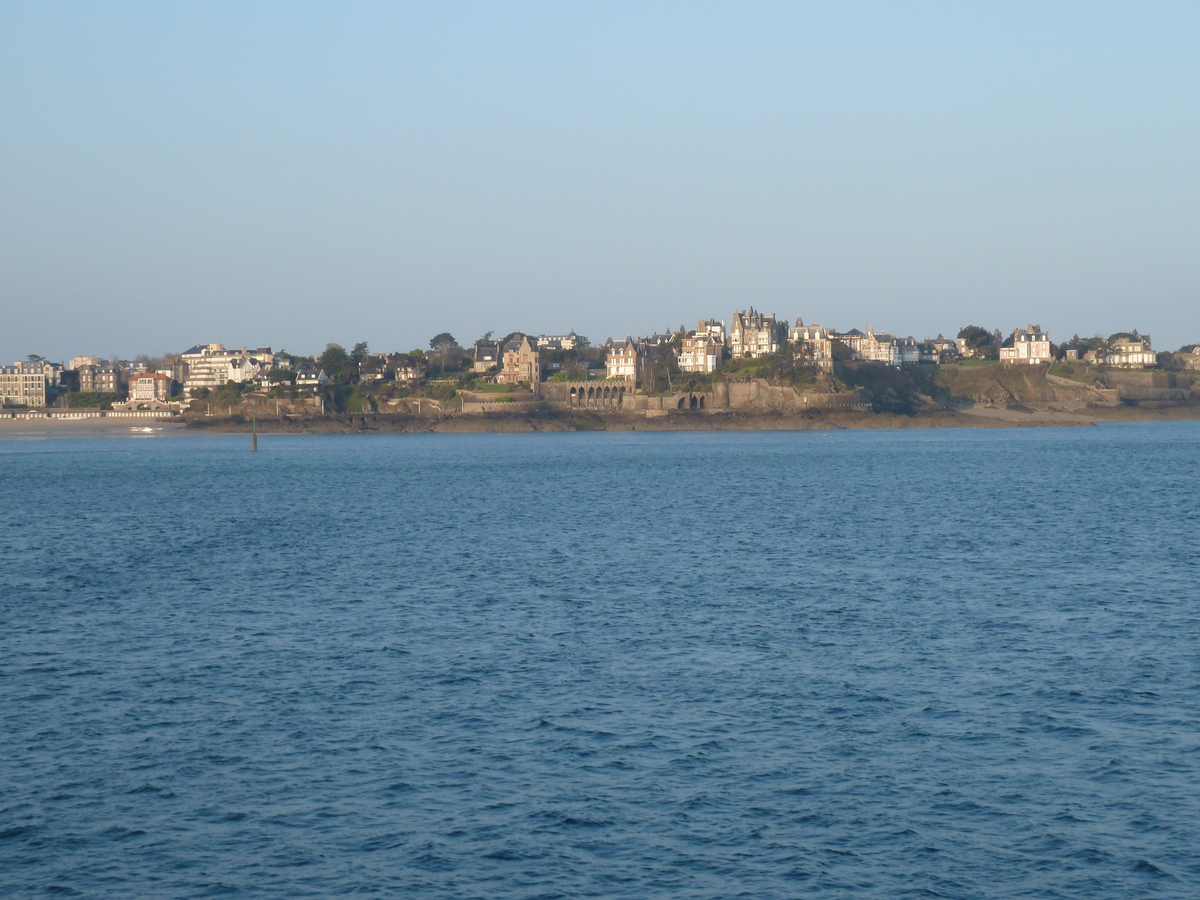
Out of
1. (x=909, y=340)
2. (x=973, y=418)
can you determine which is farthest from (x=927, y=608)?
(x=909, y=340)

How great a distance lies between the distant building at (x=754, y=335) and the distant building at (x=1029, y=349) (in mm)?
27226

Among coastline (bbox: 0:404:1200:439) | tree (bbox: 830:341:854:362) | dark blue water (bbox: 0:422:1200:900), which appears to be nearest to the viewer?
dark blue water (bbox: 0:422:1200:900)

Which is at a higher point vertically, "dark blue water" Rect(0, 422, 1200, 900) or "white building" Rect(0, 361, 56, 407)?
"white building" Rect(0, 361, 56, 407)

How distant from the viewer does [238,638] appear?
56.0 feet

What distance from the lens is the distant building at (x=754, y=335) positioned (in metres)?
139

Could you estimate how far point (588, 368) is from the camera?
13850 centimetres

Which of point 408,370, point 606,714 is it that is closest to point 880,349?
point 408,370

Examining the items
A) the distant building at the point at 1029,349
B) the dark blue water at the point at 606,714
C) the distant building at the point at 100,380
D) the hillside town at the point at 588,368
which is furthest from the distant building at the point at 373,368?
the dark blue water at the point at 606,714

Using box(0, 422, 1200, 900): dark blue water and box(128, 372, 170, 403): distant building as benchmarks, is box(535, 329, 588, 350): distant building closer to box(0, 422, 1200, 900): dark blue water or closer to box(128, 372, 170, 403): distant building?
box(128, 372, 170, 403): distant building

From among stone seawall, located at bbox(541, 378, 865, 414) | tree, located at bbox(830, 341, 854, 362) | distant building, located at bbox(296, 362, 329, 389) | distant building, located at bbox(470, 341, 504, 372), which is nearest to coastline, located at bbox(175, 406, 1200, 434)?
stone seawall, located at bbox(541, 378, 865, 414)

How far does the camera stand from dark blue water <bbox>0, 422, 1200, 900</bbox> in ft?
29.5

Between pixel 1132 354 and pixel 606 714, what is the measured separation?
481 ft

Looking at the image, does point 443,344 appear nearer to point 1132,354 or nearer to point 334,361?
point 334,361

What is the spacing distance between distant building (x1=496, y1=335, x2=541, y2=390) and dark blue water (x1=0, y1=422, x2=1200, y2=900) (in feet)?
334
